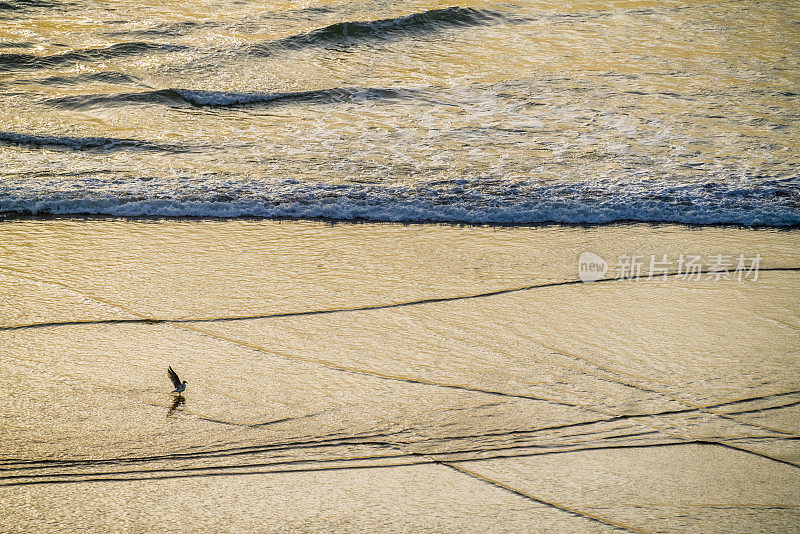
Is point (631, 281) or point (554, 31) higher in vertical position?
point (554, 31)

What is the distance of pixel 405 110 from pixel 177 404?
3.97 m

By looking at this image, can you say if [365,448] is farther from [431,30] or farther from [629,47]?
[431,30]

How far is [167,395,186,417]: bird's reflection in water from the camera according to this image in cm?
213

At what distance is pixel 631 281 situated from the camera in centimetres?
305

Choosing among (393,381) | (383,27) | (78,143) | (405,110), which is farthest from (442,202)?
(383,27)

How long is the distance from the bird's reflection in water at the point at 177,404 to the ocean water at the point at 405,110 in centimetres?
171

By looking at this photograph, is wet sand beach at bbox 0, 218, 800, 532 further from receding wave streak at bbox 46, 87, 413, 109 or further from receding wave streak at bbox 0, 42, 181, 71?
receding wave streak at bbox 0, 42, 181, 71

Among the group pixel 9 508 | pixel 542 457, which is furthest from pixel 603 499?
pixel 9 508

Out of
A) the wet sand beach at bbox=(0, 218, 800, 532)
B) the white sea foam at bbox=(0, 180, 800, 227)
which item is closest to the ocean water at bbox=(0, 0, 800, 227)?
the white sea foam at bbox=(0, 180, 800, 227)

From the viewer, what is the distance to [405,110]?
5.64 m

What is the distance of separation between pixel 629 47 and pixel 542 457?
653 cm

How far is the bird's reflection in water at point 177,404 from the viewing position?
2.13 meters

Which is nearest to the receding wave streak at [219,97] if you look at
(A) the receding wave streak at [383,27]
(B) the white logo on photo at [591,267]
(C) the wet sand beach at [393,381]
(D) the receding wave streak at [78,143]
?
(D) the receding wave streak at [78,143]

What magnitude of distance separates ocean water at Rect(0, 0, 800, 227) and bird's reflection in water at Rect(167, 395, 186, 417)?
171cm
